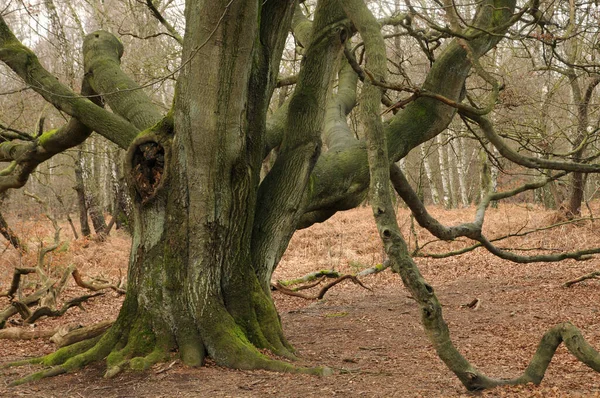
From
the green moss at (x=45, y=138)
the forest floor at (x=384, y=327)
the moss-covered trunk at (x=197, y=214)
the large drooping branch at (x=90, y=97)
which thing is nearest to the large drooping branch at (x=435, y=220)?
the forest floor at (x=384, y=327)

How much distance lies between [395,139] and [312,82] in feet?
3.76

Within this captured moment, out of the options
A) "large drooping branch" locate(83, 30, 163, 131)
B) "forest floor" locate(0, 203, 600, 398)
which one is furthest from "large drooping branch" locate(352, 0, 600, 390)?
"large drooping branch" locate(83, 30, 163, 131)

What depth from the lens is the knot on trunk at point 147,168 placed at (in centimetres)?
475

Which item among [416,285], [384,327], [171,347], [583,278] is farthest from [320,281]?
[416,285]

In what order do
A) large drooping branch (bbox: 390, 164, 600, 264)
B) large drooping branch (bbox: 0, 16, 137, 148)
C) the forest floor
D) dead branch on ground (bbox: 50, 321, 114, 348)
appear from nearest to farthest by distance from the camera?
the forest floor, dead branch on ground (bbox: 50, 321, 114, 348), large drooping branch (bbox: 0, 16, 137, 148), large drooping branch (bbox: 390, 164, 600, 264)

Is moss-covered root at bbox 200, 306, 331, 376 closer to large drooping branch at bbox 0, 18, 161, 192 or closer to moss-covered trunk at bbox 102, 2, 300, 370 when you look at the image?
moss-covered trunk at bbox 102, 2, 300, 370

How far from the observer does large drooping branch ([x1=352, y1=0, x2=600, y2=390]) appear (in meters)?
3.09

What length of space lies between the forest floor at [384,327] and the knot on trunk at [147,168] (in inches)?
56.6

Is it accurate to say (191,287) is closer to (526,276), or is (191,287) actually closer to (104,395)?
(104,395)

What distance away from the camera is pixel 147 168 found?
15.8 feet

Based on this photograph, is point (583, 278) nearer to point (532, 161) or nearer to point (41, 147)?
point (532, 161)

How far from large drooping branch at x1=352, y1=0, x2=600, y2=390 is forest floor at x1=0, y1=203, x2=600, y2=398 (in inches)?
7.2

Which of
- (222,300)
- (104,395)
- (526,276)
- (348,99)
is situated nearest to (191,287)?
(222,300)

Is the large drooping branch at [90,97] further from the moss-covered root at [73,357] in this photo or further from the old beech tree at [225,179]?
the moss-covered root at [73,357]
